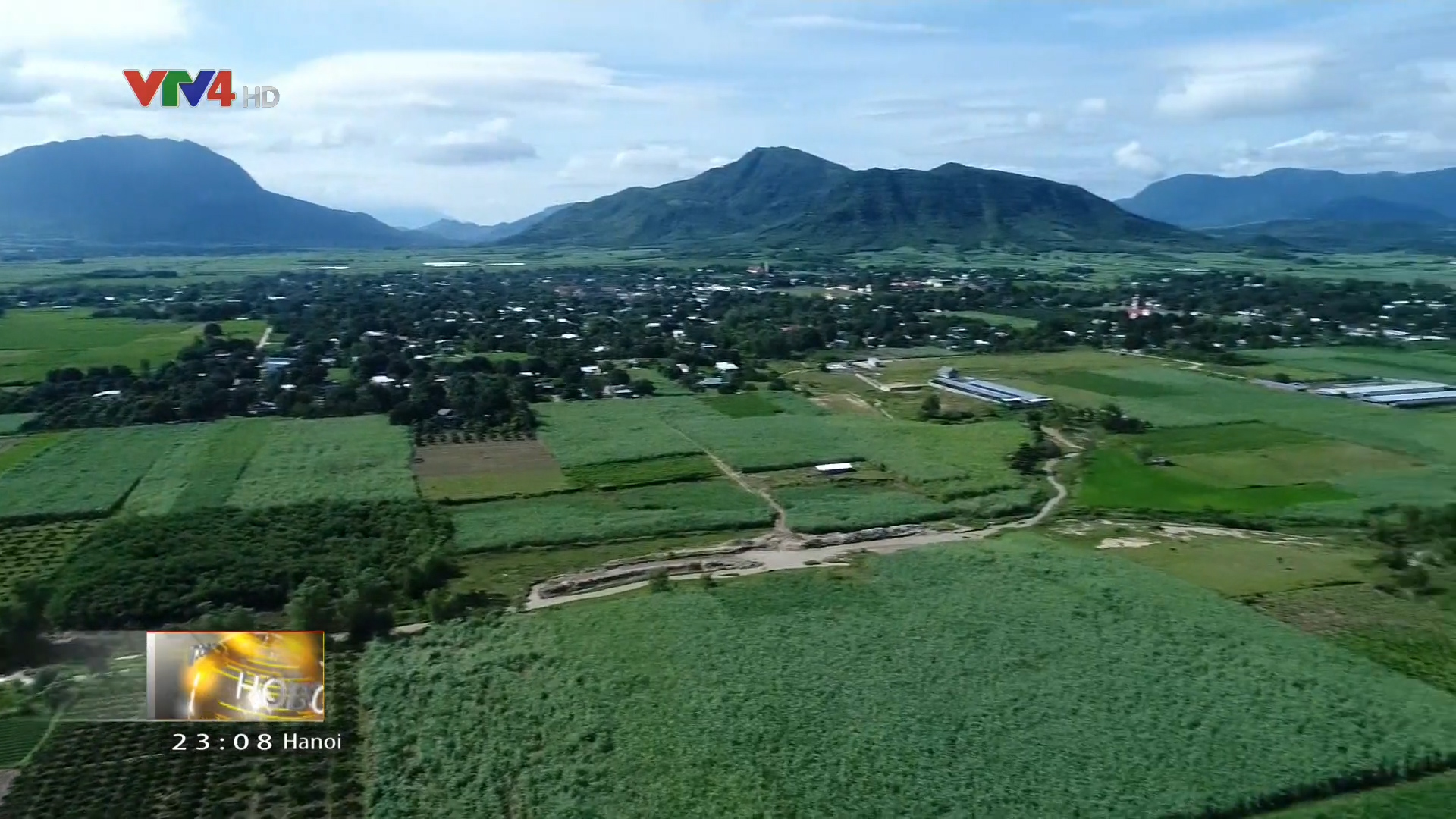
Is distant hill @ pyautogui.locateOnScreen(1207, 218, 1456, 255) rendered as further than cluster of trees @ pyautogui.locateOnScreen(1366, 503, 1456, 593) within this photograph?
Yes

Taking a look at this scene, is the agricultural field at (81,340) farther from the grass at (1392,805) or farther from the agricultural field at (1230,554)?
the grass at (1392,805)

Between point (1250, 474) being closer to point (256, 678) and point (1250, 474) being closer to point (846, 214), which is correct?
point (256, 678)

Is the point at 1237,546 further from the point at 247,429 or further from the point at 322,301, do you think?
the point at 322,301

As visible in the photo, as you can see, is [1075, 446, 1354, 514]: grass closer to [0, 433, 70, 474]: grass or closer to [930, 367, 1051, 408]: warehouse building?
[930, 367, 1051, 408]: warehouse building

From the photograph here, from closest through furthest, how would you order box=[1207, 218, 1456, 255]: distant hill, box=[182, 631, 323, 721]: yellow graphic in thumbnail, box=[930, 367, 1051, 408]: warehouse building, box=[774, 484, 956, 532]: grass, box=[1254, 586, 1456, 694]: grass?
box=[182, 631, 323, 721]: yellow graphic in thumbnail → box=[1254, 586, 1456, 694]: grass → box=[774, 484, 956, 532]: grass → box=[930, 367, 1051, 408]: warehouse building → box=[1207, 218, 1456, 255]: distant hill

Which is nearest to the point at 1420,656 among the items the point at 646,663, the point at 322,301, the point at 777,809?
the point at 777,809

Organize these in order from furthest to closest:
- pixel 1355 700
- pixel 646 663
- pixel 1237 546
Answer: pixel 1237 546
pixel 646 663
pixel 1355 700

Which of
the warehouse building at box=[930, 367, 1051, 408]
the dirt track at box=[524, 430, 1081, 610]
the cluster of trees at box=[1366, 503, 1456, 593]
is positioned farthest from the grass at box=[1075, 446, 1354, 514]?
the warehouse building at box=[930, 367, 1051, 408]

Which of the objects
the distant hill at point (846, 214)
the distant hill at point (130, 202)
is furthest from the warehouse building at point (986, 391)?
the distant hill at point (130, 202)

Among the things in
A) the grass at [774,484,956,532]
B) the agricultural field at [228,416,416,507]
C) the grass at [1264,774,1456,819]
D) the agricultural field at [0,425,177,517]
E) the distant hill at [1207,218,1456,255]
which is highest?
the distant hill at [1207,218,1456,255]
